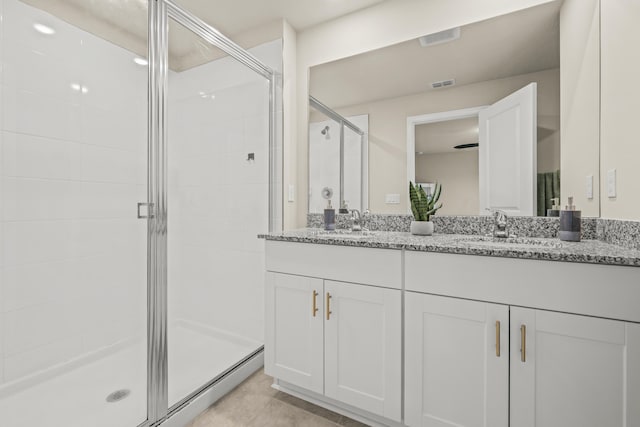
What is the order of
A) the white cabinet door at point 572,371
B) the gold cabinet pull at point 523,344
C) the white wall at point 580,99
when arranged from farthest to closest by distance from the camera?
1. the white wall at point 580,99
2. the gold cabinet pull at point 523,344
3. the white cabinet door at point 572,371

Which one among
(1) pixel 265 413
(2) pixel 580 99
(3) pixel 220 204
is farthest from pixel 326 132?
(1) pixel 265 413

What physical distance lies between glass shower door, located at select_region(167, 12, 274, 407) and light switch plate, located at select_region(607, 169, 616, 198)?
70.3 inches

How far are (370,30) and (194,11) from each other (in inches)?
45.8

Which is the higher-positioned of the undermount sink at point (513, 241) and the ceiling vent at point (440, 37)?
the ceiling vent at point (440, 37)

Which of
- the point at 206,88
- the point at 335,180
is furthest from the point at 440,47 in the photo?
the point at 206,88

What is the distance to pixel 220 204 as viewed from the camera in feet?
6.74

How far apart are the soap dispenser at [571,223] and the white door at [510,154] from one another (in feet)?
0.56

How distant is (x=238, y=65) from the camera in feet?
6.46

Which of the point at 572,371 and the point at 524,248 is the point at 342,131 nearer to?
the point at 524,248
